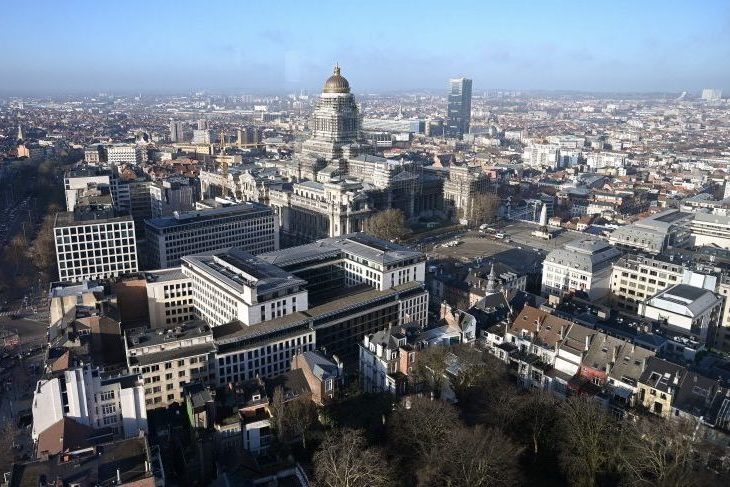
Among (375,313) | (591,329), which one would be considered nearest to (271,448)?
(375,313)

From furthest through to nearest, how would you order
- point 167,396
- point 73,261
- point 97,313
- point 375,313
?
point 73,261
point 375,313
point 97,313
point 167,396

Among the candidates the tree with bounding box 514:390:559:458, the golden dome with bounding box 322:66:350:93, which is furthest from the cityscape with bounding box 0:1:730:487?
the golden dome with bounding box 322:66:350:93

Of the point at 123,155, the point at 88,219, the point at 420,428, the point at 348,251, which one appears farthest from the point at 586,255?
the point at 123,155

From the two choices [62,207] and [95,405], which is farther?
[62,207]

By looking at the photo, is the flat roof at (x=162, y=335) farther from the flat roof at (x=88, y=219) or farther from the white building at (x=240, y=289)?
the flat roof at (x=88, y=219)

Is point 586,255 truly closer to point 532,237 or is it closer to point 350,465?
point 532,237

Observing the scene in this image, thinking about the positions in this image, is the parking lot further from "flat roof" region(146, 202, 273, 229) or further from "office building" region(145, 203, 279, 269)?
"flat roof" region(146, 202, 273, 229)

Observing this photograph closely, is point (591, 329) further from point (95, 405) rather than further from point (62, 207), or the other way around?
point (62, 207)
